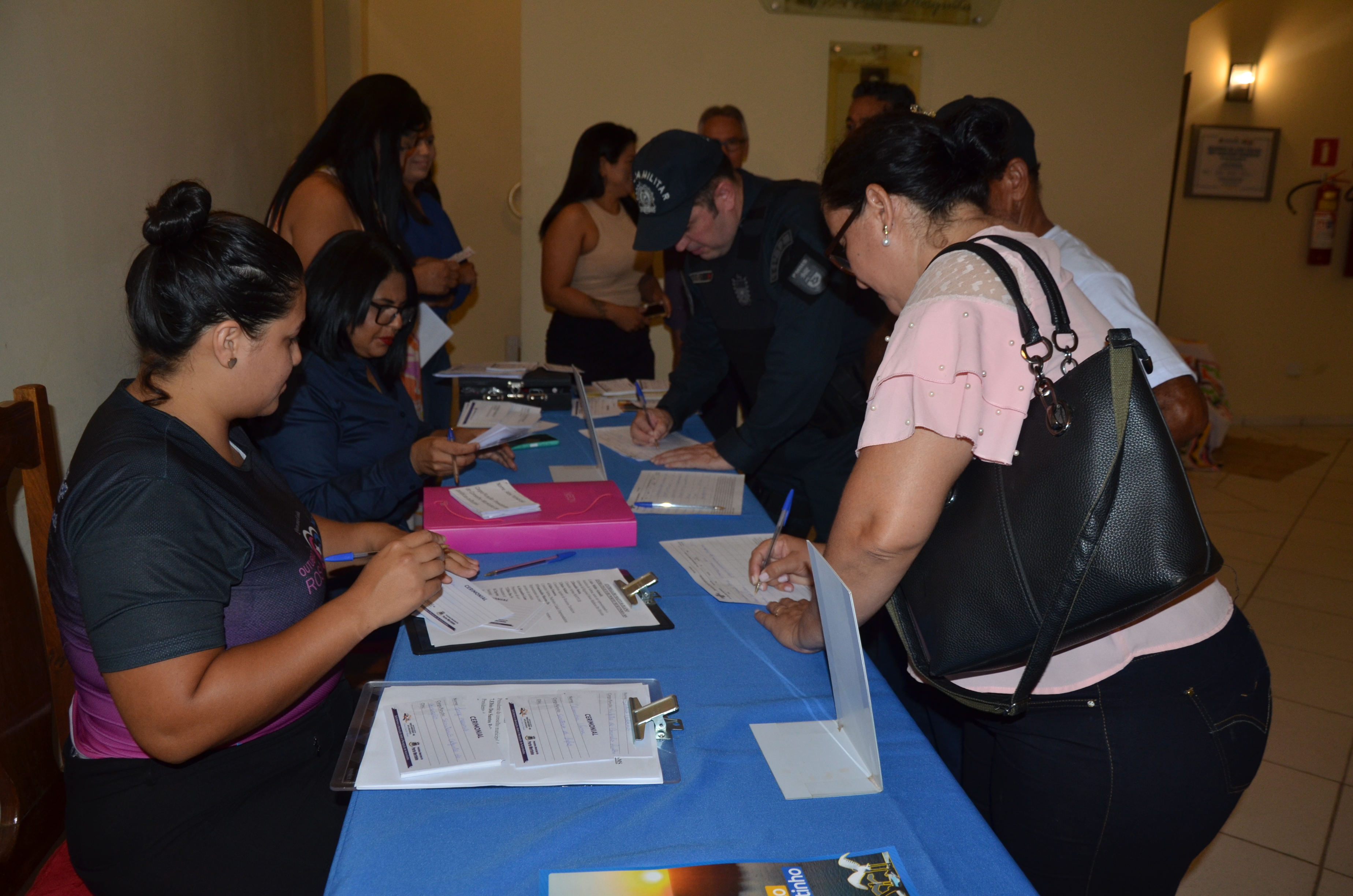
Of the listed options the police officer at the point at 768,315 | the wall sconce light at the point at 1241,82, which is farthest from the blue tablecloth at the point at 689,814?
the wall sconce light at the point at 1241,82

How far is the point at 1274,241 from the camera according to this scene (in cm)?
605

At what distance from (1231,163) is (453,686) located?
6.60 metres

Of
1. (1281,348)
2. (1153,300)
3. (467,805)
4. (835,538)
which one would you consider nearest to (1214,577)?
(835,538)

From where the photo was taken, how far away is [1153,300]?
16.0 ft

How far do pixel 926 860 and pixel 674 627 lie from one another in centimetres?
56

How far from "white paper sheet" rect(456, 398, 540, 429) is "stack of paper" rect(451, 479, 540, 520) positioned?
0.68 meters

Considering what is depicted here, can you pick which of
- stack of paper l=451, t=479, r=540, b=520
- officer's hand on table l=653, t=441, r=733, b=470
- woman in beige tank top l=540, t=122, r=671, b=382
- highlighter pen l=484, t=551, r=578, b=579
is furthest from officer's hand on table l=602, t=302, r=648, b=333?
highlighter pen l=484, t=551, r=578, b=579

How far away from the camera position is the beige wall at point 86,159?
1372 millimetres

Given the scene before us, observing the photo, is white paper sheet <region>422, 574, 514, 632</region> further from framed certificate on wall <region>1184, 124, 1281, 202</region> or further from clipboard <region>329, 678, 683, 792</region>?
framed certificate on wall <region>1184, 124, 1281, 202</region>

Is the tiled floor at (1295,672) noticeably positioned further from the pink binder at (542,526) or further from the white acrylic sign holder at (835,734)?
the pink binder at (542,526)

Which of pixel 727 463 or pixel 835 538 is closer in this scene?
pixel 835 538

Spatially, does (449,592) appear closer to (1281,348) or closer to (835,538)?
(835,538)

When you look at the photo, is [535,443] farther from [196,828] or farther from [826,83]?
[826,83]

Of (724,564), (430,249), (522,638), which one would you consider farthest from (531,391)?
(522,638)
